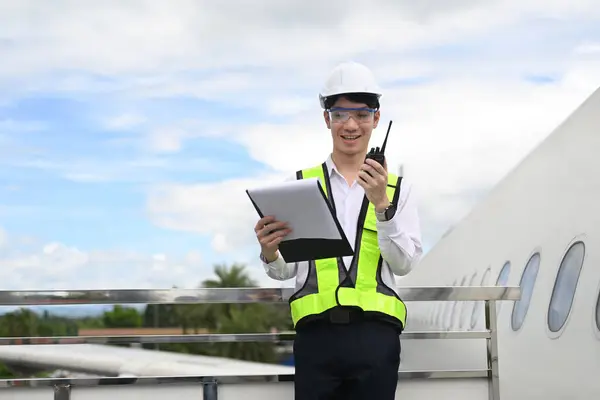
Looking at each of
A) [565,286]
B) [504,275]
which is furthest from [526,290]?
[504,275]

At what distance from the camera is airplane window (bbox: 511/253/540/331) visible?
25.0 feet

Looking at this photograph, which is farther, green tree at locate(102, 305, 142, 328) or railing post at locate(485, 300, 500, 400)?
green tree at locate(102, 305, 142, 328)

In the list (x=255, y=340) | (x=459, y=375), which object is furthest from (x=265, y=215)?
(x=459, y=375)

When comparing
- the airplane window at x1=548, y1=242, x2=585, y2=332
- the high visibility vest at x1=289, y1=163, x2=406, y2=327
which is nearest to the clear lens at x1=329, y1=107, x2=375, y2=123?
the high visibility vest at x1=289, y1=163, x2=406, y2=327

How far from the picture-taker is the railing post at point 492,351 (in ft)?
14.6

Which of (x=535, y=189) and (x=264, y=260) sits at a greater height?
(x=535, y=189)

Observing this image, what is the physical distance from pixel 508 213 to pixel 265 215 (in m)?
7.25

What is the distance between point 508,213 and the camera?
32.8 ft

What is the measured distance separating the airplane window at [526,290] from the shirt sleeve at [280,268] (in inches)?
174

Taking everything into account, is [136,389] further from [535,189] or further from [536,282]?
[535,189]

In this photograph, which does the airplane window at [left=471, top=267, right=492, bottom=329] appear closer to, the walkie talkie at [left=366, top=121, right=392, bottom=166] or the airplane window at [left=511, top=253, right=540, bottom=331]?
the airplane window at [left=511, top=253, right=540, bottom=331]

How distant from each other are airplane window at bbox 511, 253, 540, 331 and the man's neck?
439cm

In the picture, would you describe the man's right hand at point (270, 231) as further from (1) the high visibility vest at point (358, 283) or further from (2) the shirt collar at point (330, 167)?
(2) the shirt collar at point (330, 167)

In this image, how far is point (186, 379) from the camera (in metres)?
4.32
